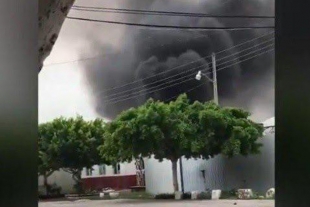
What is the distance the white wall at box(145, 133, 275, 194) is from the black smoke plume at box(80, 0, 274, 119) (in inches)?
138

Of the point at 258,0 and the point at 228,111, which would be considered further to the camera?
the point at 258,0

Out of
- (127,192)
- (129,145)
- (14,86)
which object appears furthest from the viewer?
(127,192)

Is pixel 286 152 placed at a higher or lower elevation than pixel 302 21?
lower

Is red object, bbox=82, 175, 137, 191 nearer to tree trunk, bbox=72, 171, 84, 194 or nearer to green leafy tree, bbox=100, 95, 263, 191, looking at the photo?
tree trunk, bbox=72, 171, 84, 194

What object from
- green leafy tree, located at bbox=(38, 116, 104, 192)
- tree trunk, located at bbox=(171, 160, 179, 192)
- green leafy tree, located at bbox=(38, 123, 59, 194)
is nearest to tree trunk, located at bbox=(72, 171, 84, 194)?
green leafy tree, located at bbox=(38, 116, 104, 192)

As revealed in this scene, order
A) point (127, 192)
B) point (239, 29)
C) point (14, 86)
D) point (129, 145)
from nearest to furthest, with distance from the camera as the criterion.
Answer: point (14, 86)
point (129, 145)
point (127, 192)
point (239, 29)

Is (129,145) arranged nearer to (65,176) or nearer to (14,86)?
(65,176)

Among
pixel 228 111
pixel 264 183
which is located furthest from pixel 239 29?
pixel 264 183

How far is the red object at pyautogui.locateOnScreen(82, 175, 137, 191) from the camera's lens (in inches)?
827

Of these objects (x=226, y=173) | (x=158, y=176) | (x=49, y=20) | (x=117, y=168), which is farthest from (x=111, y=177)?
(x=49, y=20)

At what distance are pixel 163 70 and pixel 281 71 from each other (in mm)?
20796

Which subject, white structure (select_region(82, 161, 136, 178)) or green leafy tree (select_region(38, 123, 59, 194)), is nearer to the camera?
green leafy tree (select_region(38, 123, 59, 194))

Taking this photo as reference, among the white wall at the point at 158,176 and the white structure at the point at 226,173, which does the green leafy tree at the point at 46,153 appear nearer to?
the white wall at the point at 158,176

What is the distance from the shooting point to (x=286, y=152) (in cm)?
128
